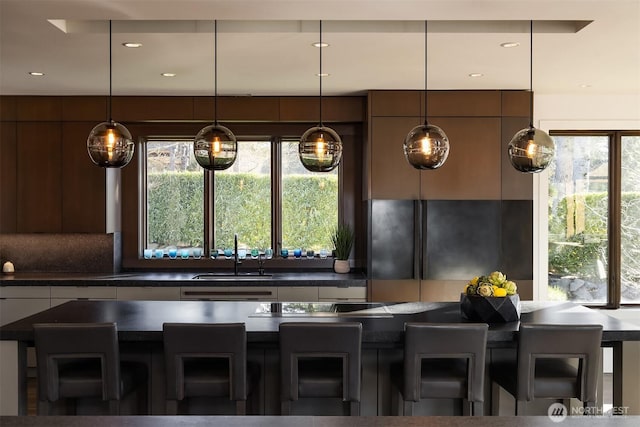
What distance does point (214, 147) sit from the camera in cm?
369

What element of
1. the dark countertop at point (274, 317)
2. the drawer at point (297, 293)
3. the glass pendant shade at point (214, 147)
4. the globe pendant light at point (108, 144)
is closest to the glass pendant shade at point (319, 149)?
the glass pendant shade at point (214, 147)

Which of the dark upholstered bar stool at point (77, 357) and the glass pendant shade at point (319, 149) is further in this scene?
the glass pendant shade at point (319, 149)

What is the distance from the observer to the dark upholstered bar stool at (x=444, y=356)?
3.25 metres

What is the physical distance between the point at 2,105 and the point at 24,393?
11.5 feet

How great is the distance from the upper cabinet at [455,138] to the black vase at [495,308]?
2.21 m

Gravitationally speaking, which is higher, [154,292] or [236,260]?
[236,260]

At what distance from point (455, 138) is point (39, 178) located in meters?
3.75

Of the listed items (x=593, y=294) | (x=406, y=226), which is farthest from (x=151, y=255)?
(x=593, y=294)

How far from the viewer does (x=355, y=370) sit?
3256mm

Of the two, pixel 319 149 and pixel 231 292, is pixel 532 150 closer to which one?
pixel 319 149

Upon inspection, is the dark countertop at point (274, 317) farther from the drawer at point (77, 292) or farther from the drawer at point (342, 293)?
the drawer at point (342, 293)

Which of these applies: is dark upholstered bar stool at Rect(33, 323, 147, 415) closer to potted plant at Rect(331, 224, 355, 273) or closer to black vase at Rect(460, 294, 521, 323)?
black vase at Rect(460, 294, 521, 323)

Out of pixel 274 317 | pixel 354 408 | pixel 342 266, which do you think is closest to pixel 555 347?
pixel 354 408

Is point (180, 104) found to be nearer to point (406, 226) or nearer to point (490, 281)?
point (406, 226)
